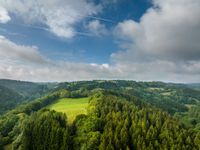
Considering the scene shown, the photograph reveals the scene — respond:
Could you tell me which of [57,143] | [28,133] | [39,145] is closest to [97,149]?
[57,143]

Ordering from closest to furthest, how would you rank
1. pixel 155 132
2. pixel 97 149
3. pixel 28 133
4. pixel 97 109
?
pixel 97 149
pixel 28 133
pixel 155 132
pixel 97 109

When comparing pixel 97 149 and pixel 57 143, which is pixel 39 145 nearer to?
pixel 57 143

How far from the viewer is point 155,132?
123500mm

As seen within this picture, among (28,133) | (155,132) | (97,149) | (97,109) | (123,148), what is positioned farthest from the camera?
(97,109)

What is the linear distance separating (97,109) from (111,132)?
35.6 meters

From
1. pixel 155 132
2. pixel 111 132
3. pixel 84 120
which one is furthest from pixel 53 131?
pixel 155 132

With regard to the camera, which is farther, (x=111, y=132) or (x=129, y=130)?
(x=129, y=130)

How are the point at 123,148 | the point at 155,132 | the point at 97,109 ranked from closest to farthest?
the point at 123,148 → the point at 155,132 → the point at 97,109

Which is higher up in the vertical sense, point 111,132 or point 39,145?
point 111,132

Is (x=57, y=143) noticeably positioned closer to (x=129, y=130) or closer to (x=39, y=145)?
(x=39, y=145)

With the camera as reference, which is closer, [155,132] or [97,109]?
[155,132]

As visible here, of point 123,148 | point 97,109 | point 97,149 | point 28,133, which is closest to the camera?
point 97,149

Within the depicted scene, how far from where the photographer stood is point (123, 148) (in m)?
108

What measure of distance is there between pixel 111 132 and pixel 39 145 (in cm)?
3477
